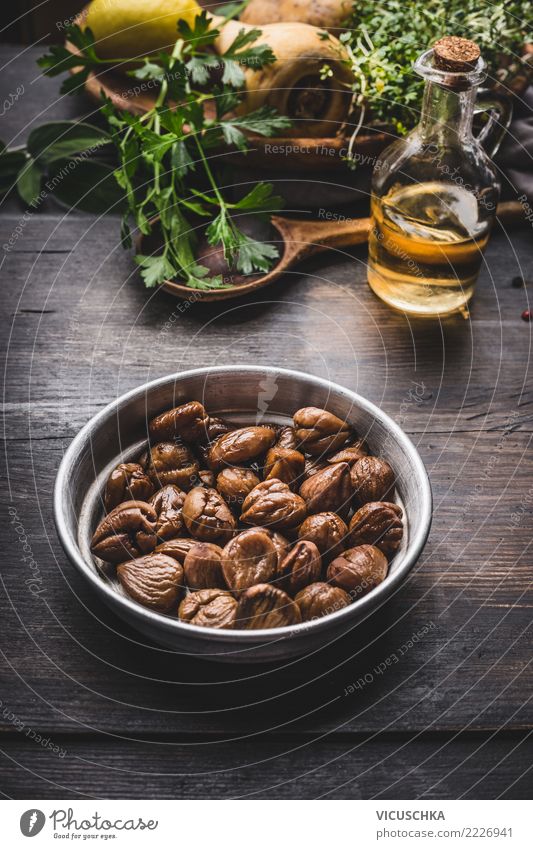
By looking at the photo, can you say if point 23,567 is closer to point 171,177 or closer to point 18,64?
point 171,177

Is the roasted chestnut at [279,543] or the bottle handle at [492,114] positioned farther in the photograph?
the bottle handle at [492,114]

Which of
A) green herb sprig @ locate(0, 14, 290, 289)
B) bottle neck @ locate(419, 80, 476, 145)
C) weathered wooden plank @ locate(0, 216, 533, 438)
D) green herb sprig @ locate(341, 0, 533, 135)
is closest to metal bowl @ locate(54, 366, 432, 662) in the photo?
weathered wooden plank @ locate(0, 216, 533, 438)

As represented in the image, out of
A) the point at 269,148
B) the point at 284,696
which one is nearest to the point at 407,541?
the point at 284,696

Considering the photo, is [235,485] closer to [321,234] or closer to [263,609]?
[263,609]

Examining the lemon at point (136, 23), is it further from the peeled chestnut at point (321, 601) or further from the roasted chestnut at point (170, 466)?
the peeled chestnut at point (321, 601)

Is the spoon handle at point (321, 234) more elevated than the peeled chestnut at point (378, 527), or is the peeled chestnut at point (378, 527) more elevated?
the spoon handle at point (321, 234)

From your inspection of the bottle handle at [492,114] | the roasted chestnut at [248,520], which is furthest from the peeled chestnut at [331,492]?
the bottle handle at [492,114]
